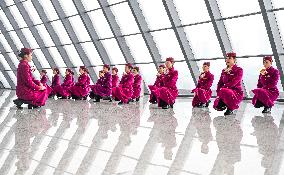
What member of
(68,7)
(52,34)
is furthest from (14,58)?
(68,7)

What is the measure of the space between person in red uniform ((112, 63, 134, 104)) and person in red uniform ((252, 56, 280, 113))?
4.83 metres

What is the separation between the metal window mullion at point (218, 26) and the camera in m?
12.8

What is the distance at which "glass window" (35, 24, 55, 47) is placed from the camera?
22.4 metres

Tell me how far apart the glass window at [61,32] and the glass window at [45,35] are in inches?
37.5

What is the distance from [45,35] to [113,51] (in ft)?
20.2

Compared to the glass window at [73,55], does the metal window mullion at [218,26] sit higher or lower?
lower

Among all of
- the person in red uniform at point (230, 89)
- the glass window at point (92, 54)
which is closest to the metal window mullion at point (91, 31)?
the glass window at point (92, 54)

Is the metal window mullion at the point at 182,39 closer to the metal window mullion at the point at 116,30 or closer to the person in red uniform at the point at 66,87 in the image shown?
the metal window mullion at the point at 116,30

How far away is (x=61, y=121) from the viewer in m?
8.23

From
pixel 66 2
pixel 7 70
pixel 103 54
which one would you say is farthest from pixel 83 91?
pixel 7 70

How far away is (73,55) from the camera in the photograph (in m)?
22.3

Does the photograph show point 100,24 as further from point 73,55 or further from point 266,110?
point 266,110

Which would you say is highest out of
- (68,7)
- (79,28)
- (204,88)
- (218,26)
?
(68,7)

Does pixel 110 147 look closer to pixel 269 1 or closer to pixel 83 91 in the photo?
pixel 269 1
